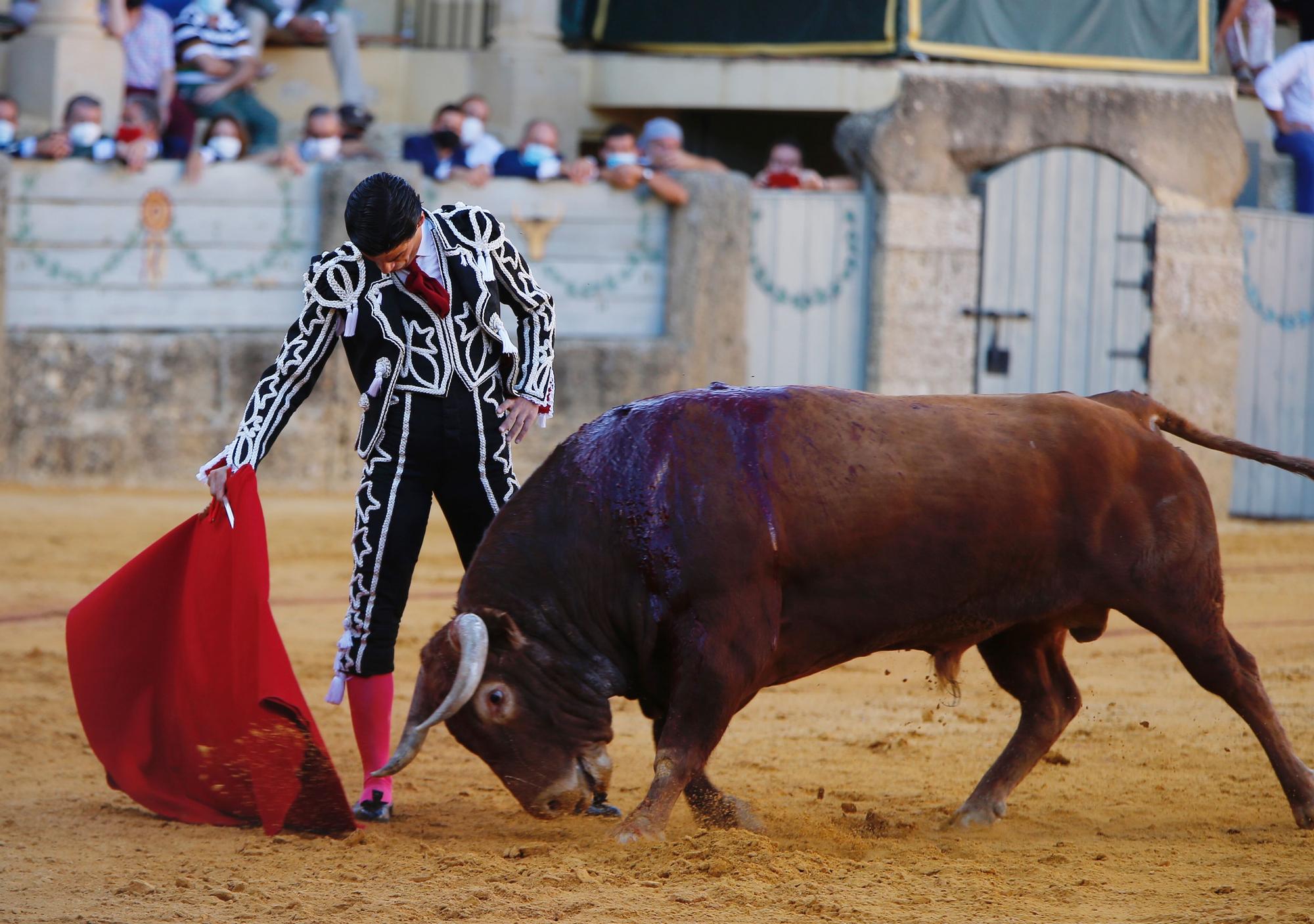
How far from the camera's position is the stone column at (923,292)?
11.1m

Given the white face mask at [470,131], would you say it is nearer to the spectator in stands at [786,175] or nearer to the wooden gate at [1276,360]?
the spectator in stands at [786,175]

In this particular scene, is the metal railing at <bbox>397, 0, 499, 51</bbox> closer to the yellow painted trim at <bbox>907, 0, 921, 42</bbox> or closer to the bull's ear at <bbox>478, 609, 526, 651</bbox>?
the yellow painted trim at <bbox>907, 0, 921, 42</bbox>

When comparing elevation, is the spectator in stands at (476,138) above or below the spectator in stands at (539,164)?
above

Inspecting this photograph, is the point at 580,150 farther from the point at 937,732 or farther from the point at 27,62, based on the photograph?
the point at 937,732

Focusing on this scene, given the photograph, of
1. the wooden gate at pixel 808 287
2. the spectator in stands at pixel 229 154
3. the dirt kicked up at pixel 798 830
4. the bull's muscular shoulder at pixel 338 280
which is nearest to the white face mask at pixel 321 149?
the spectator in stands at pixel 229 154

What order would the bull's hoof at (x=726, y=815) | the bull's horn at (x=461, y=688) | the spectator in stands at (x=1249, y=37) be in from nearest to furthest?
the bull's horn at (x=461, y=688), the bull's hoof at (x=726, y=815), the spectator in stands at (x=1249, y=37)

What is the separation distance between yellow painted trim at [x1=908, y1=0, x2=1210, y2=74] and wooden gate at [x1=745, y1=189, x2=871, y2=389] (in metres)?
1.14

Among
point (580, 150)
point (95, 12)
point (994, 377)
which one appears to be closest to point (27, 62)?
point (95, 12)

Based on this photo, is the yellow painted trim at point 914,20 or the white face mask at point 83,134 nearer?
the white face mask at point 83,134

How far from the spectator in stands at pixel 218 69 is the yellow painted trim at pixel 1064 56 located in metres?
4.28

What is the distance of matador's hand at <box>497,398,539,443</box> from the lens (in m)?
4.36

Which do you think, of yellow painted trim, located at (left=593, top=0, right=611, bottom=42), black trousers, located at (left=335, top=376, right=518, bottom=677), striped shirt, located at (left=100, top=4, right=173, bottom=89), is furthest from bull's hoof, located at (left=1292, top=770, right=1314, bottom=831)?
yellow painted trim, located at (left=593, top=0, right=611, bottom=42)

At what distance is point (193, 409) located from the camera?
1014cm

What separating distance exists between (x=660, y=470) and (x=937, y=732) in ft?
6.36
